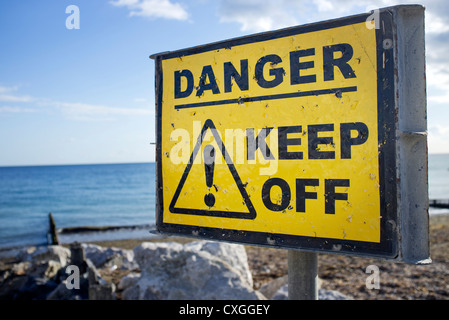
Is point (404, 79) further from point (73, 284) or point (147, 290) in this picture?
point (73, 284)

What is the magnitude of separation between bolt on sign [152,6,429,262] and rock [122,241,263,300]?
2.73 meters

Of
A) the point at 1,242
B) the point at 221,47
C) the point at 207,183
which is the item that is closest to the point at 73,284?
the point at 207,183

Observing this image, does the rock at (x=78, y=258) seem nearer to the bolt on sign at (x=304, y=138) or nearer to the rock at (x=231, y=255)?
the rock at (x=231, y=255)

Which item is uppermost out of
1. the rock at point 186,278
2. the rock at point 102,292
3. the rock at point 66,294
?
the rock at point 186,278

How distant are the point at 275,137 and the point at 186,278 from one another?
11.8 ft

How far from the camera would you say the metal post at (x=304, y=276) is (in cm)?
193

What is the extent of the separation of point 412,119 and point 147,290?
14.1 feet

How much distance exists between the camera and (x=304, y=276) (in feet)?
6.35

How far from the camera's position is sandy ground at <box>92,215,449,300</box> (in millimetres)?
6078

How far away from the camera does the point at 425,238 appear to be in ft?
5.38

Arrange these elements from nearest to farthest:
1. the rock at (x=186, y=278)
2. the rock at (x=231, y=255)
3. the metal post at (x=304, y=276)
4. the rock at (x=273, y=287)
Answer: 1. the metal post at (x=304, y=276)
2. the rock at (x=186, y=278)
3. the rock at (x=273, y=287)
4. the rock at (x=231, y=255)

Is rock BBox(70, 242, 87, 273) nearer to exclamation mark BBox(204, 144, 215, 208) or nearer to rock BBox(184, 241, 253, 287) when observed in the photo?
rock BBox(184, 241, 253, 287)

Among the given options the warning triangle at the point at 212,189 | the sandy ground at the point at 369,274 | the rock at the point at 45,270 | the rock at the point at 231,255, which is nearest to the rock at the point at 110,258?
the sandy ground at the point at 369,274

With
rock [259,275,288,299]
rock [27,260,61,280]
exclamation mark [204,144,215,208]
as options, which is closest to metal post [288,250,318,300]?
exclamation mark [204,144,215,208]
